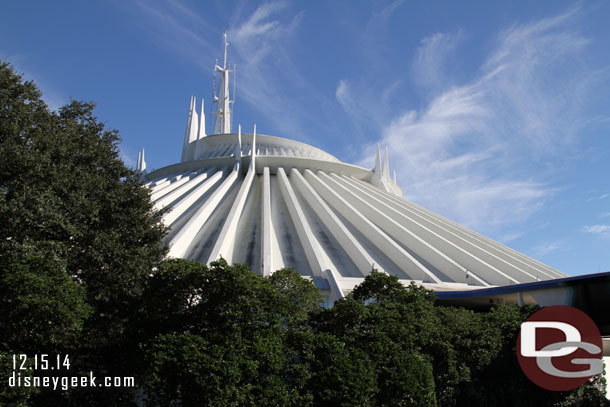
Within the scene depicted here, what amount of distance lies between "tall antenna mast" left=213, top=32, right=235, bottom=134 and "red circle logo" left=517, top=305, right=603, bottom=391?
24.7 meters

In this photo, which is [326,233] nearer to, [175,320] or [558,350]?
[558,350]

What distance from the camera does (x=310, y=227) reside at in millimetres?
18656

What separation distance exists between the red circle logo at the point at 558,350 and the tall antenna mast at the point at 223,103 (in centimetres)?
2468

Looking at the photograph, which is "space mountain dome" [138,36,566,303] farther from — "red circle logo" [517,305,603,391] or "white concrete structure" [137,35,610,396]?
"red circle logo" [517,305,603,391]

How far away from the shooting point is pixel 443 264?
17.4 m

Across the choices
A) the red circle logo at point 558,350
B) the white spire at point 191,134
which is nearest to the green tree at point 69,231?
the red circle logo at point 558,350

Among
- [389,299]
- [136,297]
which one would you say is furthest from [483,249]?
[136,297]

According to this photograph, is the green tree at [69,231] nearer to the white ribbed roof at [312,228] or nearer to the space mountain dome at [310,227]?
the space mountain dome at [310,227]

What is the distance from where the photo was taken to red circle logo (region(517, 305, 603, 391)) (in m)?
12.8

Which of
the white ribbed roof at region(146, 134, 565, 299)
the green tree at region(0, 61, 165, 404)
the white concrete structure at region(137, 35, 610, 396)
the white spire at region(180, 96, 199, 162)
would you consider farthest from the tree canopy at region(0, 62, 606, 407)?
the white spire at region(180, 96, 199, 162)

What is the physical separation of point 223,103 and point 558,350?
27097mm

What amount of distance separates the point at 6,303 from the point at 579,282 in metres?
14.3

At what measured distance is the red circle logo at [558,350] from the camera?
12.8 meters

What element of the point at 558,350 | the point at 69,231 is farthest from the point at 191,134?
the point at 558,350
